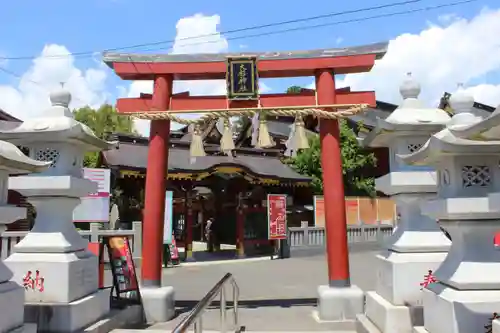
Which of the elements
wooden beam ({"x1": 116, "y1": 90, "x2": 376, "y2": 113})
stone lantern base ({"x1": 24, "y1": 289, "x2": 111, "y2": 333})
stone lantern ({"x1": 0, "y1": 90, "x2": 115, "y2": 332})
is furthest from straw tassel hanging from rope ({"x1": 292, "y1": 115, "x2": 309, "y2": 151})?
stone lantern base ({"x1": 24, "y1": 289, "x2": 111, "y2": 333})

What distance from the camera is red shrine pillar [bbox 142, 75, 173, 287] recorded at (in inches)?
315

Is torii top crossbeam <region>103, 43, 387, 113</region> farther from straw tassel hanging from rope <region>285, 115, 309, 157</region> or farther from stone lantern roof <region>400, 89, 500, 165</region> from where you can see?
stone lantern roof <region>400, 89, 500, 165</region>

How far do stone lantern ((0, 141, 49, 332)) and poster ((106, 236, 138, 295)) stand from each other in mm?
2704

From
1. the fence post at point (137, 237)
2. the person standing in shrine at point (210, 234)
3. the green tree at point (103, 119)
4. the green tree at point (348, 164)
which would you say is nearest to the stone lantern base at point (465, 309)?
the fence post at point (137, 237)

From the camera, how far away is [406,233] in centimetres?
621

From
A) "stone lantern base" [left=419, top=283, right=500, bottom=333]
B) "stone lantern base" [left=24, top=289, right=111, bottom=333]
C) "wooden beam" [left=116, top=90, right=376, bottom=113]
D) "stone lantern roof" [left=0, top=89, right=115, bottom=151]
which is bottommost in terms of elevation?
"stone lantern base" [left=24, top=289, right=111, bottom=333]

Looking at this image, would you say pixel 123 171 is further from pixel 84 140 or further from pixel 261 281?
pixel 84 140

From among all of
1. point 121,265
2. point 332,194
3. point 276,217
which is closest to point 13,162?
point 121,265

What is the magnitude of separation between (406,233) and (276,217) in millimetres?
11874

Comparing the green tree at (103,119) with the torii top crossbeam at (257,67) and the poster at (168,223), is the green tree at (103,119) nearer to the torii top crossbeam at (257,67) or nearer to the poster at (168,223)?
the poster at (168,223)

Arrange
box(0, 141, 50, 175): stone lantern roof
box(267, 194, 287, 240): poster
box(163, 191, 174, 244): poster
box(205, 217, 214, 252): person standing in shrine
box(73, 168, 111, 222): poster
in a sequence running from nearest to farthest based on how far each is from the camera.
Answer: box(0, 141, 50, 175): stone lantern roof < box(73, 168, 111, 222): poster < box(163, 191, 174, 244): poster < box(267, 194, 287, 240): poster < box(205, 217, 214, 252): person standing in shrine

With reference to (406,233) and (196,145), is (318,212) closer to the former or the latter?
(196,145)

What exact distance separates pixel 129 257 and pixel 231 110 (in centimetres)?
319

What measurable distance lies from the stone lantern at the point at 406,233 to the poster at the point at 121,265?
149 inches
